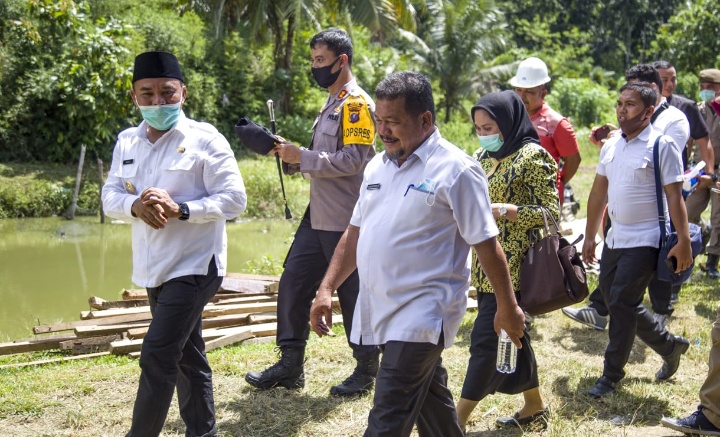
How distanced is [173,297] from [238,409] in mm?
1322

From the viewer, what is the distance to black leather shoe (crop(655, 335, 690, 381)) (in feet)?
18.3

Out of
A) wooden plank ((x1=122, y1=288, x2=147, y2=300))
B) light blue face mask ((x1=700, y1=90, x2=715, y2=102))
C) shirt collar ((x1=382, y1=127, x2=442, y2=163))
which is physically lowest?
wooden plank ((x1=122, y1=288, x2=147, y2=300))

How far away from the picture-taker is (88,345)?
6656 millimetres

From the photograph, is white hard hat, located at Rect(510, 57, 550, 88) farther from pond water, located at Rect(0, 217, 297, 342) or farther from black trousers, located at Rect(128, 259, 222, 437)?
pond water, located at Rect(0, 217, 297, 342)

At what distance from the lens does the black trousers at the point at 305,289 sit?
5.47m

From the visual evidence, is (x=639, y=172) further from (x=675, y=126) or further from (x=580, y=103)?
(x=580, y=103)

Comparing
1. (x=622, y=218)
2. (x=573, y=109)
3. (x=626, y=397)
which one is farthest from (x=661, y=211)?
(x=573, y=109)

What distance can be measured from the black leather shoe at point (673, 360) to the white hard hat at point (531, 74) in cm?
206

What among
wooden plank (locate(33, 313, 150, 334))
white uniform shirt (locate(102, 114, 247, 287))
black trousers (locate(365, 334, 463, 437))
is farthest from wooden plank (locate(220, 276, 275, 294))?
black trousers (locate(365, 334, 463, 437))

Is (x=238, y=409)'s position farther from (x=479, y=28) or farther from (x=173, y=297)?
(x=479, y=28)

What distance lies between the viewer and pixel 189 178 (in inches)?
168

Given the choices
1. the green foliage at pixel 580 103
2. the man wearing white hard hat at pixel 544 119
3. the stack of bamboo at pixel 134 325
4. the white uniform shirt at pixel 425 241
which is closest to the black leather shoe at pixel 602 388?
the man wearing white hard hat at pixel 544 119

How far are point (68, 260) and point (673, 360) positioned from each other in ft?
34.8

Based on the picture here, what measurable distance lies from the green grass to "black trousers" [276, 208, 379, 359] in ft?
1.18
